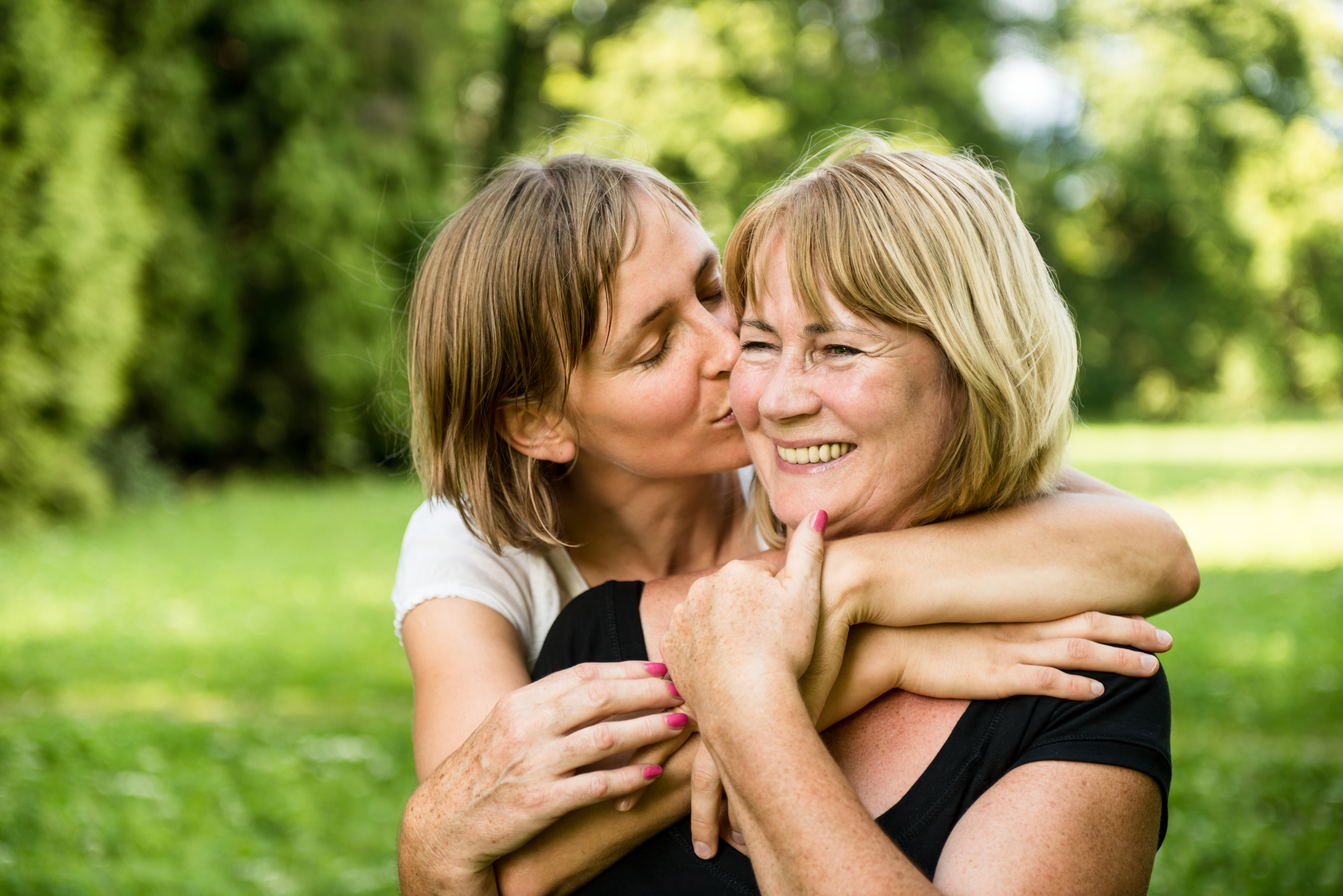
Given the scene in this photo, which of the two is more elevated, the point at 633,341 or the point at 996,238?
the point at 996,238

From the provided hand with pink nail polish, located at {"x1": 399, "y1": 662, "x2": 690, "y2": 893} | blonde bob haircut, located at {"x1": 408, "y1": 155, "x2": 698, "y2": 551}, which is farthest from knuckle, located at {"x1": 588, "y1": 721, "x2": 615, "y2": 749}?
blonde bob haircut, located at {"x1": 408, "y1": 155, "x2": 698, "y2": 551}

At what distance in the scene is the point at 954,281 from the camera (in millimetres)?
1840

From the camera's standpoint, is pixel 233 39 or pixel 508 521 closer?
pixel 508 521

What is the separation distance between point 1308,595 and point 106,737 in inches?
399

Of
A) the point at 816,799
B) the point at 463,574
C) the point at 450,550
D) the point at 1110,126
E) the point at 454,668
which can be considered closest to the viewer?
the point at 816,799

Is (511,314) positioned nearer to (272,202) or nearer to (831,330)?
(831,330)

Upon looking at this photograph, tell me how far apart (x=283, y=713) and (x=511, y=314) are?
6.17 m

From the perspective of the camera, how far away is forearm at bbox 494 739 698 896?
→ 1868 mm

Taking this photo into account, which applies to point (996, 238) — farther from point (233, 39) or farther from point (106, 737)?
point (233, 39)

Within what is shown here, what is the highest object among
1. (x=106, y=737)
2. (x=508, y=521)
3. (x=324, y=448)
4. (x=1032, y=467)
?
(x=1032, y=467)

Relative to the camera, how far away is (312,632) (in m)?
9.38

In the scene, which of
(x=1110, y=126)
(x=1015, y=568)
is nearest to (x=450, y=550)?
(x=1015, y=568)

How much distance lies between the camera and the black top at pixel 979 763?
5.67 ft

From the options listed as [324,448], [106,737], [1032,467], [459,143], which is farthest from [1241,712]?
[459,143]
